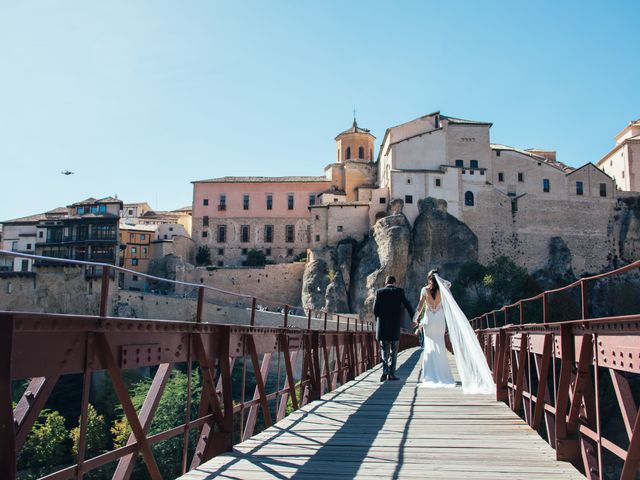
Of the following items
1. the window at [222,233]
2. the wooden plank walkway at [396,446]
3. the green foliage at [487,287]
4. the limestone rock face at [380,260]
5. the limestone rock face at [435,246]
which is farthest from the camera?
the window at [222,233]

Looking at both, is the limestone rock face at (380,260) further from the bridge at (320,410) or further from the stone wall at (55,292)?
the bridge at (320,410)

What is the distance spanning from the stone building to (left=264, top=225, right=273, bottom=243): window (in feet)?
120

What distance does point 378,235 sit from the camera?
186ft

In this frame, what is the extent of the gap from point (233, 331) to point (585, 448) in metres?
3.21

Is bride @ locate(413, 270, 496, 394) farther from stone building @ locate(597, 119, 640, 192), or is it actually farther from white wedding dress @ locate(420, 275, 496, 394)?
stone building @ locate(597, 119, 640, 192)

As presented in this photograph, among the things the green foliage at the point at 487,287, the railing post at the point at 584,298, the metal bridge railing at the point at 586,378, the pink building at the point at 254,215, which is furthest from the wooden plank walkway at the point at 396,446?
the pink building at the point at 254,215

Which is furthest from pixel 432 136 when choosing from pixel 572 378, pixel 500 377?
pixel 572 378

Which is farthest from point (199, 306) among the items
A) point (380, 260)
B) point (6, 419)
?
point (380, 260)

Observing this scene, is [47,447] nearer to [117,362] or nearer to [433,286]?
[433,286]

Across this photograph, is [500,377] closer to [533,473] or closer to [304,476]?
[533,473]

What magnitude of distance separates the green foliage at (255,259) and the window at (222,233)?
10.4 feet

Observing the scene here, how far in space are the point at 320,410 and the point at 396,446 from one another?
2.82m

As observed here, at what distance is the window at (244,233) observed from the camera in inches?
2662

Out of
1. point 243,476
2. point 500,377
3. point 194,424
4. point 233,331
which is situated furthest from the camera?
point 500,377
